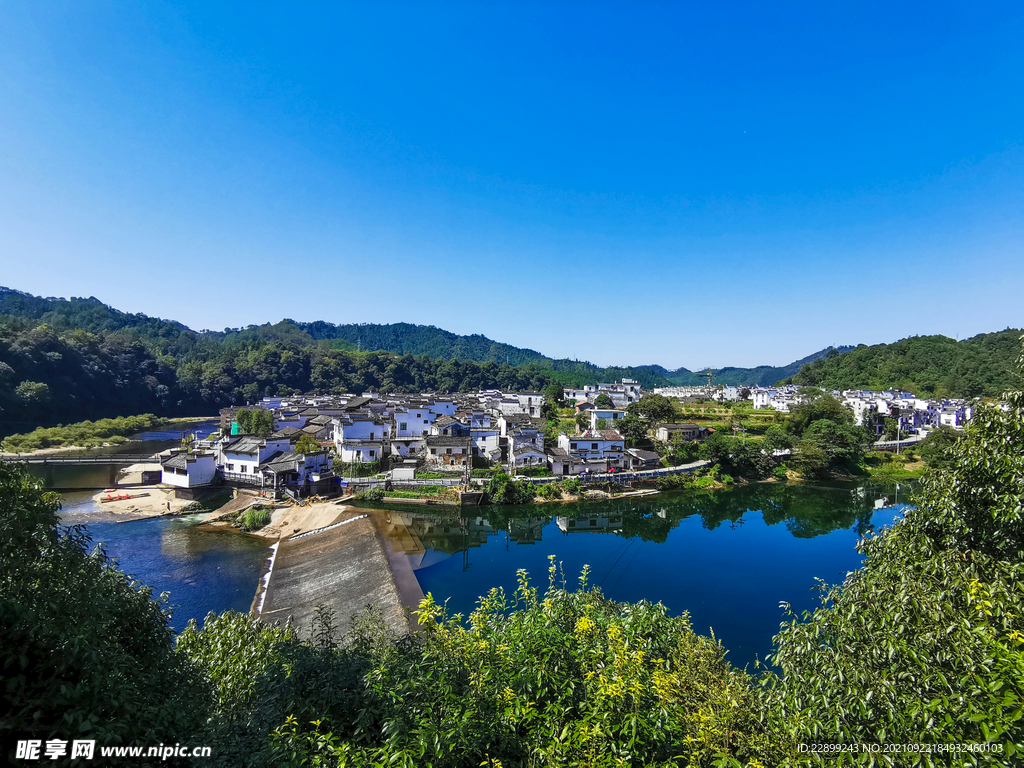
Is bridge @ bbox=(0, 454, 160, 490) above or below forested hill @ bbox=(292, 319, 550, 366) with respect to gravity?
below

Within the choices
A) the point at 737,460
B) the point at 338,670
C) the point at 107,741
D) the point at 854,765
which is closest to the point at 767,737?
the point at 854,765

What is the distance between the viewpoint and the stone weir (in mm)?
13633

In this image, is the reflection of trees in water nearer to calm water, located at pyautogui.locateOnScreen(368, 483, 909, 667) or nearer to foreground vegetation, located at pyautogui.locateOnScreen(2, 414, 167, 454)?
calm water, located at pyautogui.locateOnScreen(368, 483, 909, 667)

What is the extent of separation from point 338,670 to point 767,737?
3749mm

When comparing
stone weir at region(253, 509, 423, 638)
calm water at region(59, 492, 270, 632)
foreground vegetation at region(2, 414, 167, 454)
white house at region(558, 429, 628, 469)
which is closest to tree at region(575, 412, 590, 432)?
white house at region(558, 429, 628, 469)

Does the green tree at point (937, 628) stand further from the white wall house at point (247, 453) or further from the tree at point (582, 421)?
the tree at point (582, 421)

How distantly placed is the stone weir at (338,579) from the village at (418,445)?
7.31 meters

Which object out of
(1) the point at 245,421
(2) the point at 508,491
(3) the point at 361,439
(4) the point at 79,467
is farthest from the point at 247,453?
(2) the point at 508,491

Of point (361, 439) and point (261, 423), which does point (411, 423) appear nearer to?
point (361, 439)

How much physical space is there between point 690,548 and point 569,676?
19528mm

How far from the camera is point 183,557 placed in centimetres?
1791

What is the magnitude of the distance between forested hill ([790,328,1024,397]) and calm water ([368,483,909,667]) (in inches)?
1494

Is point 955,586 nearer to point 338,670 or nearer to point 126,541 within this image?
point 338,670

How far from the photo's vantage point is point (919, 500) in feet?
13.3
